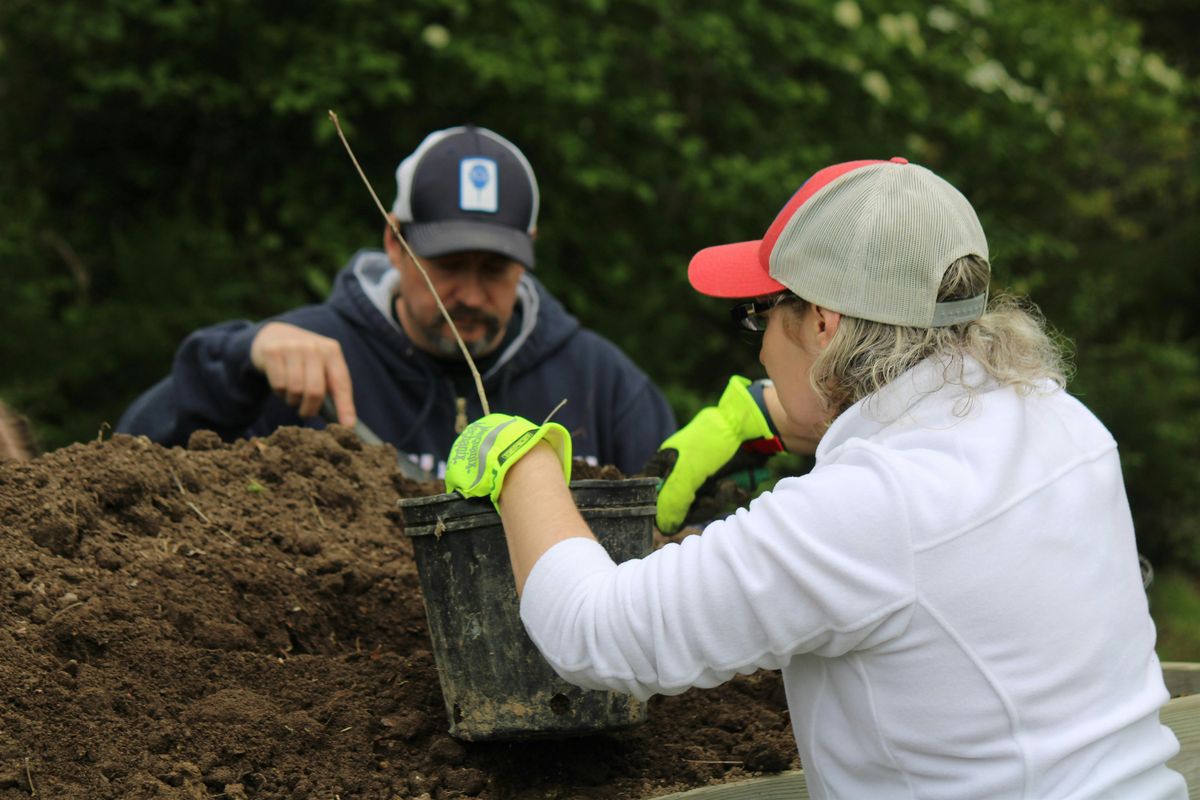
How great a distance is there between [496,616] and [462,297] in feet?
6.47

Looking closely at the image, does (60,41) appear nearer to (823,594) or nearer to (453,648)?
(453,648)

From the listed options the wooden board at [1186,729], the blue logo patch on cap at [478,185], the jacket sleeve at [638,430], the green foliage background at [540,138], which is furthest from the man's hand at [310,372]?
the green foliage background at [540,138]

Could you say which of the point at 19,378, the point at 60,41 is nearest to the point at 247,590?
the point at 19,378

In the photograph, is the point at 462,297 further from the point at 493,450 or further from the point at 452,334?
the point at 493,450

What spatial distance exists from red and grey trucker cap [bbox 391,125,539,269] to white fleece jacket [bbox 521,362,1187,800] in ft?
7.06

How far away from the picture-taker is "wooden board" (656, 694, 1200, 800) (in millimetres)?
2285

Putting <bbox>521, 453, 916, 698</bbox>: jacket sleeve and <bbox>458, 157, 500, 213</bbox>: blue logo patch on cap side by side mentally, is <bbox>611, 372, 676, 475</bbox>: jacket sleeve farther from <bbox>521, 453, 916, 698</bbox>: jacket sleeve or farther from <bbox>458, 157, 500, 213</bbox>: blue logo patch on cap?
<bbox>521, 453, 916, 698</bbox>: jacket sleeve

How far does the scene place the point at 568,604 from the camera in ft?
6.08

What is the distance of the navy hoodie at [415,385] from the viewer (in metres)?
3.91

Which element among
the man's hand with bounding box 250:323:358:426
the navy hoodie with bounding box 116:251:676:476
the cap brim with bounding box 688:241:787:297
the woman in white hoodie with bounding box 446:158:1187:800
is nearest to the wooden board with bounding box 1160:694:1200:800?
the woman in white hoodie with bounding box 446:158:1187:800

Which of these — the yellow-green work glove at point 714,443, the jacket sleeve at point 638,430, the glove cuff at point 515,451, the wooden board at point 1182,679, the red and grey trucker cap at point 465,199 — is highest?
the red and grey trucker cap at point 465,199

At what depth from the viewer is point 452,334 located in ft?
13.4

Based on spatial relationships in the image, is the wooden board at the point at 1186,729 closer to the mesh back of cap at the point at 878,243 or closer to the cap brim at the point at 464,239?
the mesh back of cap at the point at 878,243

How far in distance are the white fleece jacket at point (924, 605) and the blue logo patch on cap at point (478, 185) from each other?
7.25 ft
